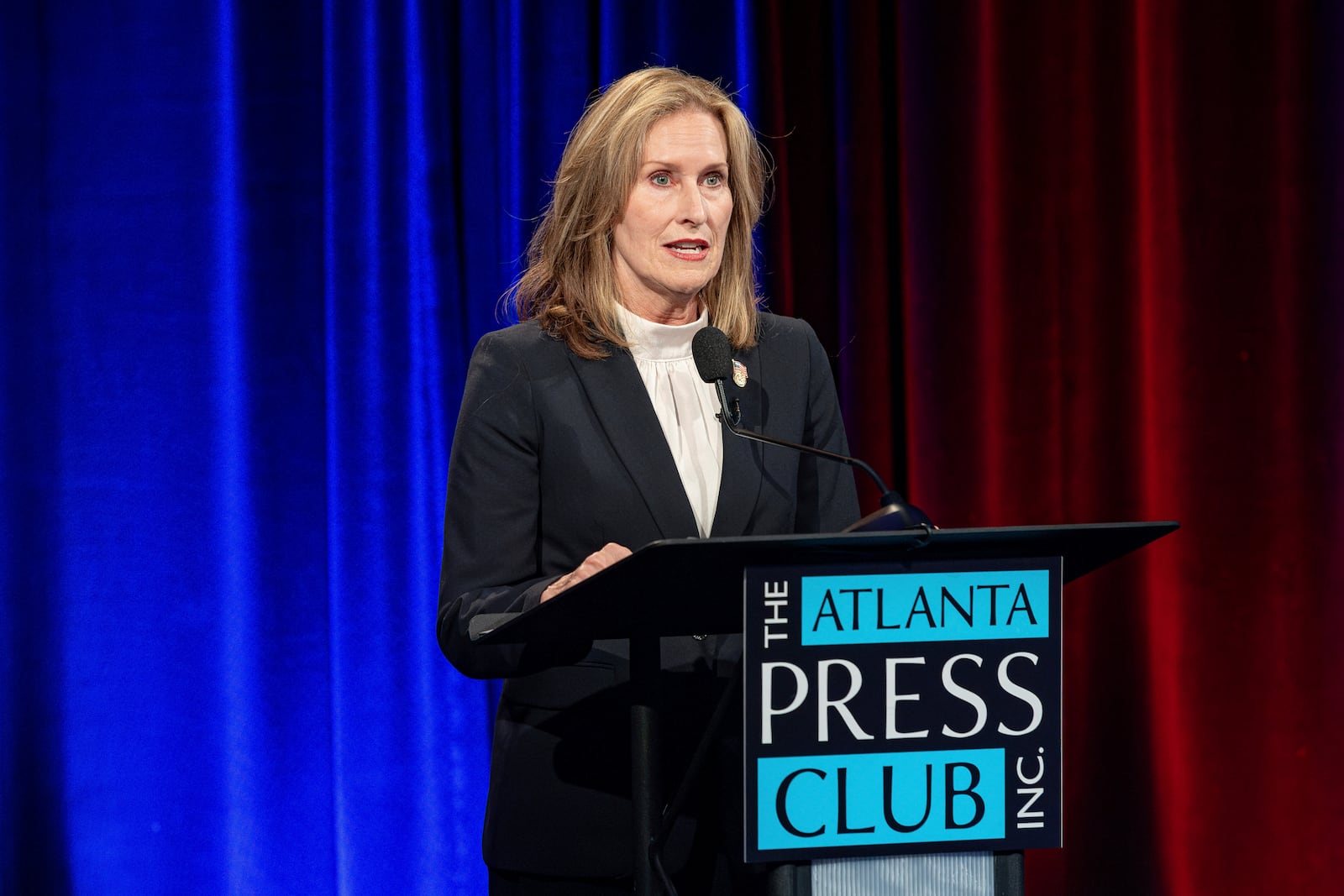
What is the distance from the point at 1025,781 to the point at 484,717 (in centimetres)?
193

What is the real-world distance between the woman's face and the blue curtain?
4.20 feet

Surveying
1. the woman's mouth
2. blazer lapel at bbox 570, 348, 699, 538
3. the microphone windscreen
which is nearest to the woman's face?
the woman's mouth

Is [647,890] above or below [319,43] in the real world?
below

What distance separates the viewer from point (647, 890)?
1077mm

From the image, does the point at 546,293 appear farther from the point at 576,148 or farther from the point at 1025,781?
the point at 1025,781

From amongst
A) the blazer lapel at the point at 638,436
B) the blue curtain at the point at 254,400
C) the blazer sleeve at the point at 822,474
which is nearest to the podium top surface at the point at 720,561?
the blazer lapel at the point at 638,436

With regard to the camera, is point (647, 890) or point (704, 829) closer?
point (647, 890)

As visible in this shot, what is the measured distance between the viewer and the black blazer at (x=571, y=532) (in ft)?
4.49

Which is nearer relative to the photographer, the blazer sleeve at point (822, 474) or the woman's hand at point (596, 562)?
the woman's hand at point (596, 562)

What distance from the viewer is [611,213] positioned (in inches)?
60.9

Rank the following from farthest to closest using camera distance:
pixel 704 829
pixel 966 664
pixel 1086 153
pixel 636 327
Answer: pixel 1086 153 < pixel 636 327 < pixel 704 829 < pixel 966 664

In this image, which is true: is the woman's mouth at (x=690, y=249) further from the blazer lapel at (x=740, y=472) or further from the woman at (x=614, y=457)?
the blazer lapel at (x=740, y=472)

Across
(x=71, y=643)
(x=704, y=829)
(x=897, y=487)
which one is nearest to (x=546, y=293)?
(x=704, y=829)

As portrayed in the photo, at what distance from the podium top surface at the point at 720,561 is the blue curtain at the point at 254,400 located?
1.80 m
